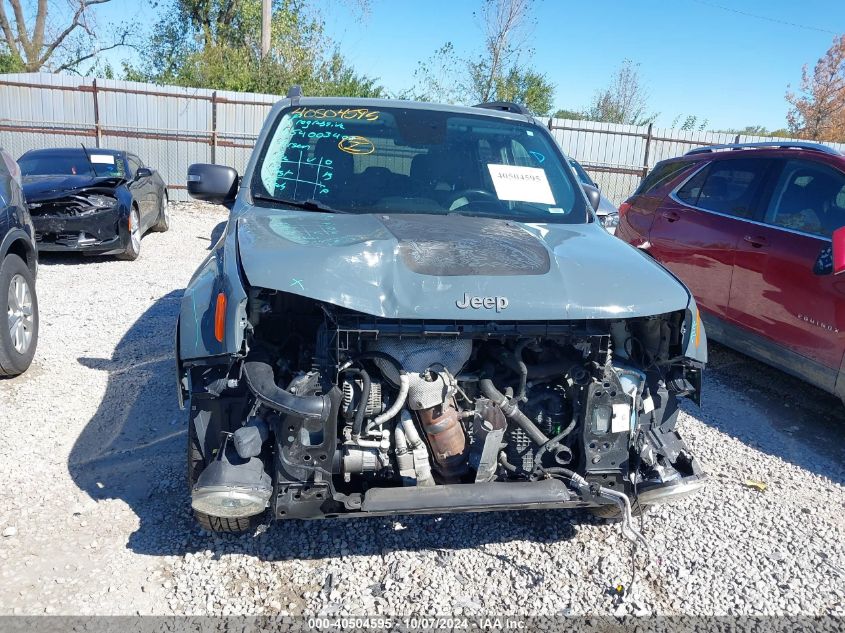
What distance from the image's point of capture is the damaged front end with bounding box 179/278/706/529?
7.95ft

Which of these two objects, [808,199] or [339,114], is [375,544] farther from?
[808,199]

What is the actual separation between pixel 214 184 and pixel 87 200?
572 cm

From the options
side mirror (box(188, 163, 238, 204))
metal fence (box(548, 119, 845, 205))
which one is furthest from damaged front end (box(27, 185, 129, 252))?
metal fence (box(548, 119, 845, 205))

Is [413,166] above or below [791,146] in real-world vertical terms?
below

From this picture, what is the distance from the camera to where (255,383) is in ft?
7.86

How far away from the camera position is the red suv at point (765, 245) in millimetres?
4344

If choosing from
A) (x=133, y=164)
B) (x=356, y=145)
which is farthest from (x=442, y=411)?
(x=133, y=164)

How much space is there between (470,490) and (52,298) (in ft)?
19.7

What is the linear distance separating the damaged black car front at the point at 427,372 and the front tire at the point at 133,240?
647 cm

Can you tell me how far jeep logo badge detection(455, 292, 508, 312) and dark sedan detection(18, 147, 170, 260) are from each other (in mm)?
7443

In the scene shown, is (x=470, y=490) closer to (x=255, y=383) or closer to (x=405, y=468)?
(x=405, y=468)

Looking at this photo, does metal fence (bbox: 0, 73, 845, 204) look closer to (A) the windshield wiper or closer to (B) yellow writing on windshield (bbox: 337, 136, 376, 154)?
(B) yellow writing on windshield (bbox: 337, 136, 376, 154)

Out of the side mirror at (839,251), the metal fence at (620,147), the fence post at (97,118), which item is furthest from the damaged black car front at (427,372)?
the metal fence at (620,147)

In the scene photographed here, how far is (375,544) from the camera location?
9.93 feet
